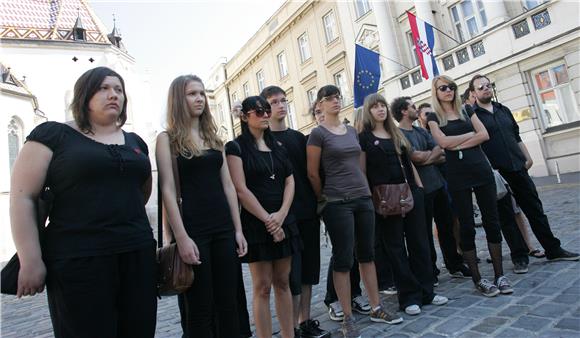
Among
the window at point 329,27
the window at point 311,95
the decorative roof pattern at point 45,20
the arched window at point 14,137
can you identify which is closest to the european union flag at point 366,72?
the window at point 329,27

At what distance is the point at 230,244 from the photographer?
8.59ft

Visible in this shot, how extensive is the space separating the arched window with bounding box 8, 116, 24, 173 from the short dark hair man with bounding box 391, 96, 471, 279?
2898 cm

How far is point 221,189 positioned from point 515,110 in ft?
50.8

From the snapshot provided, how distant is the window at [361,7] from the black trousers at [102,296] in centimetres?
2235

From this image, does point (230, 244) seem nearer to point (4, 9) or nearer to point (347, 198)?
point (347, 198)

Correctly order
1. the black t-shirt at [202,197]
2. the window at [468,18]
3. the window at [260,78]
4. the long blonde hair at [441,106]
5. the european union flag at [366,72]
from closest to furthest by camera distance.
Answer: the black t-shirt at [202,197]
the long blonde hair at [441,106]
the european union flag at [366,72]
the window at [468,18]
the window at [260,78]

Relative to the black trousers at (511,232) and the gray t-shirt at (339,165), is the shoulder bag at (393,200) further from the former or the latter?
the black trousers at (511,232)

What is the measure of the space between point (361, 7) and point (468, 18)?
266 inches

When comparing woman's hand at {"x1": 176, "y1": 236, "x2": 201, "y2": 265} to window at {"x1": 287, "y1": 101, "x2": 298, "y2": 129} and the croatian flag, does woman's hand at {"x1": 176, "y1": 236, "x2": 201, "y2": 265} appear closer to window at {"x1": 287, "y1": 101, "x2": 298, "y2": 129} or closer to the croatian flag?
the croatian flag

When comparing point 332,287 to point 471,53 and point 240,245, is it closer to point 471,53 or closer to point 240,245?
point 240,245

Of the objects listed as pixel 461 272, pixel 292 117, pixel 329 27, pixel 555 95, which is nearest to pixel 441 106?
pixel 461 272

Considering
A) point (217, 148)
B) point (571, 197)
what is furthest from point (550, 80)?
point (217, 148)

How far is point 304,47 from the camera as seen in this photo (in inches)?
1050

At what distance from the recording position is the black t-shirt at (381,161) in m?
3.84
